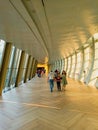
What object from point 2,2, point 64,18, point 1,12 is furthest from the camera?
point 64,18

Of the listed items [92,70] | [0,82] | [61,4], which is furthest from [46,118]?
[92,70]

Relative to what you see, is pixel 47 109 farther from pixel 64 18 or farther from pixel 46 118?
pixel 64 18

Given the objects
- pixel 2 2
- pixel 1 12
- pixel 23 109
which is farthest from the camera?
pixel 23 109

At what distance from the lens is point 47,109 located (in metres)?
6.29

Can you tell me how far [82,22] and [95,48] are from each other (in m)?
7.62

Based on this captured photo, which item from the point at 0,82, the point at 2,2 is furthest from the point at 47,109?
the point at 0,82

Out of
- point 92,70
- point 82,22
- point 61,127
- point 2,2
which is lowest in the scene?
point 61,127

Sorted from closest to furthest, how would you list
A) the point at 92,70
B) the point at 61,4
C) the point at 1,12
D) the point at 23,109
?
1. the point at 61,4
2. the point at 1,12
3. the point at 23,109
4. the point at 92,70

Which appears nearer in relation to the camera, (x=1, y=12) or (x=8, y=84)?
(x=1, y=12)

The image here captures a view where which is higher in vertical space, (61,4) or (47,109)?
(61,4)

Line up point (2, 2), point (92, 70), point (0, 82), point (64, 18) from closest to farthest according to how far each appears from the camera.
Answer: point (2, 2) < point (64, 18) < point (0, 82) < point (92, 70)

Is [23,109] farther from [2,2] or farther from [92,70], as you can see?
[92,70]

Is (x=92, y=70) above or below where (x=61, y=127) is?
above

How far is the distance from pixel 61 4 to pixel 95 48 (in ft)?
32.3
